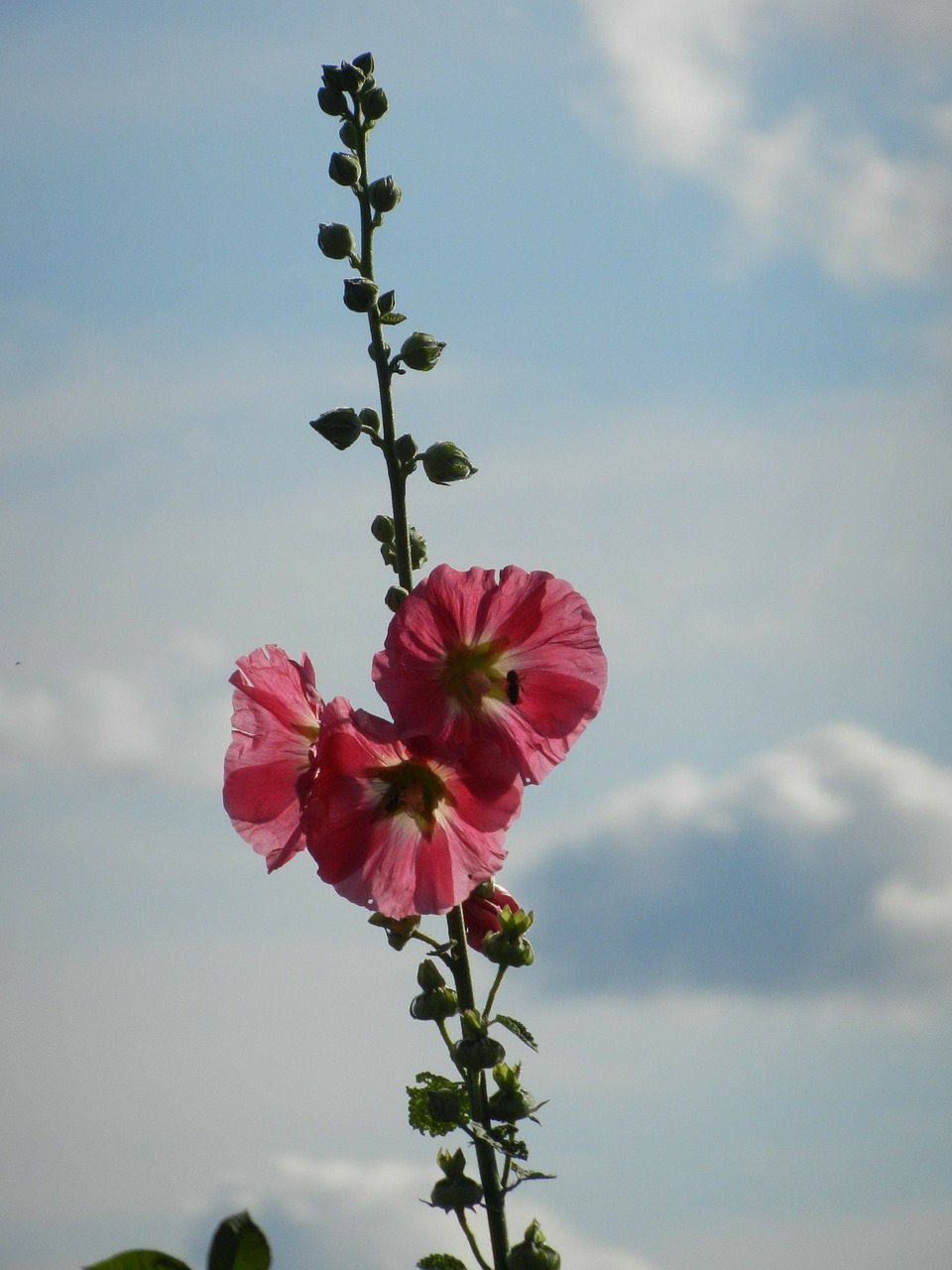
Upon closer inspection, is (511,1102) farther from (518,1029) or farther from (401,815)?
(401,815)

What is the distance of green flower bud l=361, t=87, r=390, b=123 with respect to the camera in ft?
10.0

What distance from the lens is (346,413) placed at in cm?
275

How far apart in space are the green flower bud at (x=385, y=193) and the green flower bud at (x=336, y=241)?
9 cm

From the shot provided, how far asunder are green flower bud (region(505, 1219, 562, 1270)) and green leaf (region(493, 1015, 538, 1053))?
0.34 meters

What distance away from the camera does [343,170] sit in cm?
296

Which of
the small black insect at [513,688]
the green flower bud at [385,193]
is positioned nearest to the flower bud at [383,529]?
the small black insect at [513,688]

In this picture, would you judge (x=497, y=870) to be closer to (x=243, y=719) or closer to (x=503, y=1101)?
(x=503, y=1101)

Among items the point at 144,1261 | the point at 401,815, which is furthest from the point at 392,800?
the point at 144,1261

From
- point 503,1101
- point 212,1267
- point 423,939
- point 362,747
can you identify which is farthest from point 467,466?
point 212,1267

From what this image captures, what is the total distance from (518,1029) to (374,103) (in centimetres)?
201

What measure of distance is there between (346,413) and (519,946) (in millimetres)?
1104

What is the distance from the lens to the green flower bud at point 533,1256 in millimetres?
2277

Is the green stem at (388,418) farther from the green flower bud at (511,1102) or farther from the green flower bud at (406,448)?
the green flower bud at (511,1102)

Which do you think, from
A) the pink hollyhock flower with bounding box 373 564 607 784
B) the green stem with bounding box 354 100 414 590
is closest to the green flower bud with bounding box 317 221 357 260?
the green stem with bounding box 354 100 414 590
